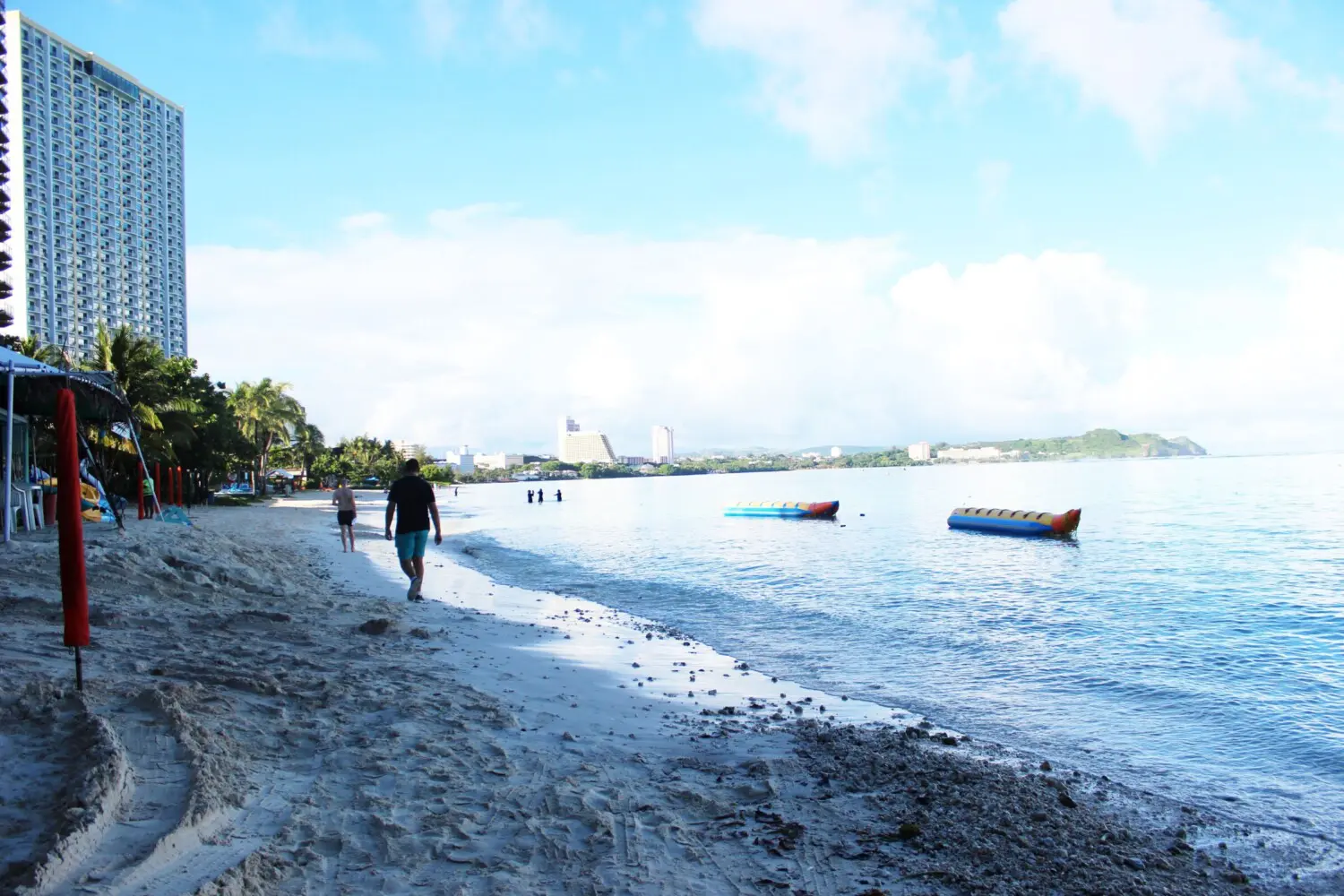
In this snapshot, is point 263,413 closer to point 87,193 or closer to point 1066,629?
point 1066,629

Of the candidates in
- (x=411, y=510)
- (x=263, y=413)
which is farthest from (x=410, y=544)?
(x=263, y=413)

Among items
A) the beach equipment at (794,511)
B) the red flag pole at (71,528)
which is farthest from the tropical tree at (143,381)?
the beach equipment at (794,511)

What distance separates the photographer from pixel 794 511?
1983 inches

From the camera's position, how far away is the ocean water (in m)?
6.85

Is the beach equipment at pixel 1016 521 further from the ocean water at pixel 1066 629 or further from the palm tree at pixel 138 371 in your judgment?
the palm tree at pixel 138 371

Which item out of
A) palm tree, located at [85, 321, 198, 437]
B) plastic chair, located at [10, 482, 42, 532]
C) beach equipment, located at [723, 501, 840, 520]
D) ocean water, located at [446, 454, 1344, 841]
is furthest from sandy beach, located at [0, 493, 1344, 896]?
beach equipment, located at [723, 501, 840, 520]

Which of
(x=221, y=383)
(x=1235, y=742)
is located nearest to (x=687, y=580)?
(x=1235, y=742)

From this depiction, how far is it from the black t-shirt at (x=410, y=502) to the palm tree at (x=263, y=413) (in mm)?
55577

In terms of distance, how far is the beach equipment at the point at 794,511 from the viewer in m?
49.3

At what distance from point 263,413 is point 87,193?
263 ft

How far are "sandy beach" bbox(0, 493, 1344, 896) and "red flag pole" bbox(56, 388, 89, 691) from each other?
468 millimetres

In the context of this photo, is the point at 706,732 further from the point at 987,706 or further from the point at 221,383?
the point at 221,383

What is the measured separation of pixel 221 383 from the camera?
47.9 m

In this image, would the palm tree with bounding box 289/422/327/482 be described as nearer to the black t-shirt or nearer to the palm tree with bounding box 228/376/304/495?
the palm tree with bounding box 228/376/304/495
